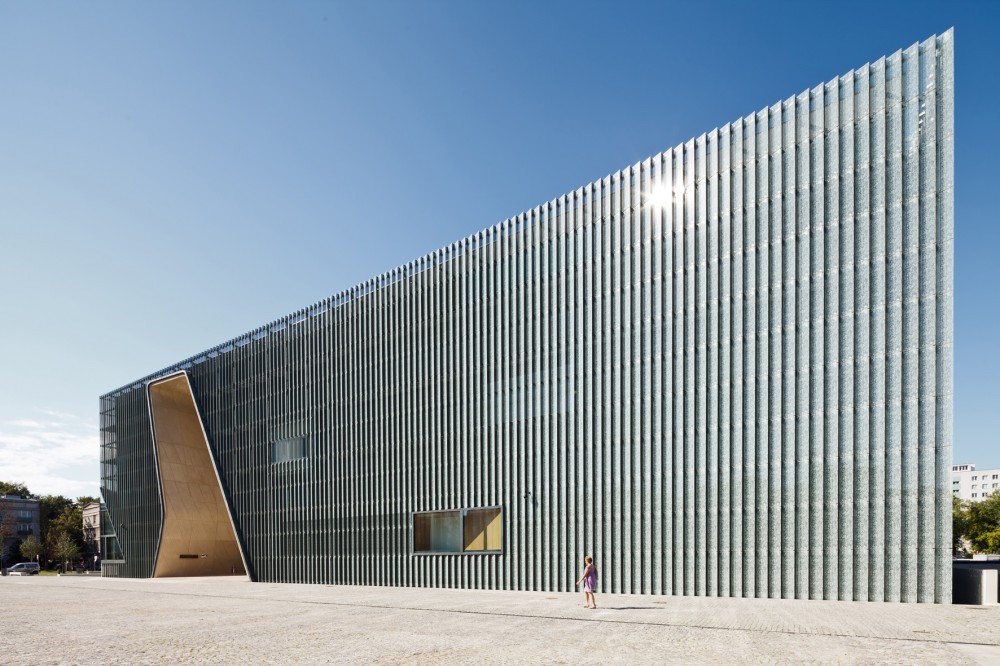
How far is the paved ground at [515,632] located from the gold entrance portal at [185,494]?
84.9ft

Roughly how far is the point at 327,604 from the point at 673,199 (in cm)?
1577

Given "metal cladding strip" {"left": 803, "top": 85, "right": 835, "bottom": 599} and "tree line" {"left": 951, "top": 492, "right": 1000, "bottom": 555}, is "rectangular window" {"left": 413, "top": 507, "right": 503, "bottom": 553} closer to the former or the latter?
"metal cladding strip" {"left": 803, "top": 85, "right": 835, "bottom": 599}

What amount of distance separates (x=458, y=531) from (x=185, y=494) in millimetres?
26979

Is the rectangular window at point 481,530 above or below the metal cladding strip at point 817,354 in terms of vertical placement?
below

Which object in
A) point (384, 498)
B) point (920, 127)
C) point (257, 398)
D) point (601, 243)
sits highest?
point (920, 127)

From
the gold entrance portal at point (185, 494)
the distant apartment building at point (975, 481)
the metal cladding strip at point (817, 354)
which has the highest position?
the metal cladding strip at point (817, 354)

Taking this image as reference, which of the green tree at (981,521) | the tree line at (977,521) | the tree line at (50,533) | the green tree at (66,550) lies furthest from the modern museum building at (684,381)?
the tree line at (50,533)

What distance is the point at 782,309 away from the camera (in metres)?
21.0

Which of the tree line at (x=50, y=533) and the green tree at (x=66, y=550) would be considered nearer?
the green tree at (x=66, y=550)

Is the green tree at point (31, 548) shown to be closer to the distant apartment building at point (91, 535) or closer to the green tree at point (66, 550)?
the distant apartment building at point (91, 535)

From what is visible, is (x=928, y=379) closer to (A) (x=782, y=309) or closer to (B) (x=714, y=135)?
(A) (x=782, y=309)

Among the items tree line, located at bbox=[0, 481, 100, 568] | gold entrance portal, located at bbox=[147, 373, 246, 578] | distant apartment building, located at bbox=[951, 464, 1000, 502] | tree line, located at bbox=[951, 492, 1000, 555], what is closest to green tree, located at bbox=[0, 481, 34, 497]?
tree line, located at bbox=[0, 481, 100, 568]

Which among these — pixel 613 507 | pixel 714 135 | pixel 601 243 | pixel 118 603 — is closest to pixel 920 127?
pixel 714 135

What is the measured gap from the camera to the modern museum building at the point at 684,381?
62.1ft
